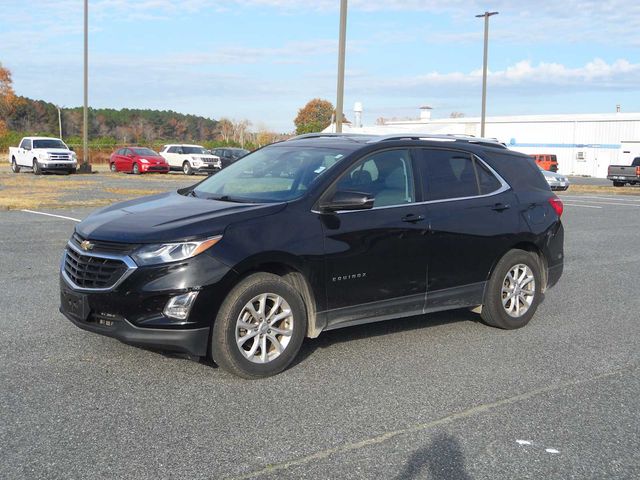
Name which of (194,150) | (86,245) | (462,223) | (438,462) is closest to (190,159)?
(194,150)

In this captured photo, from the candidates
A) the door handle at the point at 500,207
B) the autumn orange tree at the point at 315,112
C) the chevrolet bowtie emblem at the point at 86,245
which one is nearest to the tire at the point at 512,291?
the door handle at the point at 500,207

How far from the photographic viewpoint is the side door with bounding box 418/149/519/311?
643 cm

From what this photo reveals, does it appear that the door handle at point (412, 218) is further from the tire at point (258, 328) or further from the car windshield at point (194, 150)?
the car windshield at point (194, 150)

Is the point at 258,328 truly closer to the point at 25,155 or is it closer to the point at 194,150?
the point at 25,155

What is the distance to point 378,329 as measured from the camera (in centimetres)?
692

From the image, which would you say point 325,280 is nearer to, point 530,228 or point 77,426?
point 77,426

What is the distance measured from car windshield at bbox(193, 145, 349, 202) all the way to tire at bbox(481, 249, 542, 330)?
2.02 m

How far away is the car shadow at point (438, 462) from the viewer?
3848 mm

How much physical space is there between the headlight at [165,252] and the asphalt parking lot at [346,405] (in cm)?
89

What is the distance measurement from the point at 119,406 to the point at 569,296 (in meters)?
5.90

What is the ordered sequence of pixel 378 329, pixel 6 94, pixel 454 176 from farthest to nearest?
pixel 6 94
pixel 378 329
pixel 454 176

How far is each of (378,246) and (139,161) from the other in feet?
118

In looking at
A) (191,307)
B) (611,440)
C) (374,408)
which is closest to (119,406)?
(191,307)

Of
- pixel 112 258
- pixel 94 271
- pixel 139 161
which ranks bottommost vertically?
pixel 94 271
